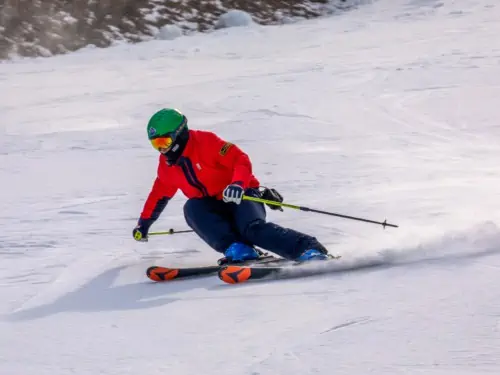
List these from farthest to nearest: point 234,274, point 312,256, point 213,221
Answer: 1. point 213,221
2. point 312,256
3. point 234,274

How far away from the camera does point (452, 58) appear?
16.5 m

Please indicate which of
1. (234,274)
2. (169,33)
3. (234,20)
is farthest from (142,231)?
(234,20)

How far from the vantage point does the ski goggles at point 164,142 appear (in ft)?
16.6

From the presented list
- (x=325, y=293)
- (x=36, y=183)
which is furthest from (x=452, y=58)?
(x=325, y=293)

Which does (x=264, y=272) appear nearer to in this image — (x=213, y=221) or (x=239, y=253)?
(x=239, y=253)

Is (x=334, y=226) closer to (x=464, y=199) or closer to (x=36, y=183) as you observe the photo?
(x=464, y=199)

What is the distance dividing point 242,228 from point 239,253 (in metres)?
0.16

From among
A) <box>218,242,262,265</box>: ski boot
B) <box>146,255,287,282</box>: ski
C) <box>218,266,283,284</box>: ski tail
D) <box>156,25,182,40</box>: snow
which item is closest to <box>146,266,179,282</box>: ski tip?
<box>146,255,287,282</box>: ski

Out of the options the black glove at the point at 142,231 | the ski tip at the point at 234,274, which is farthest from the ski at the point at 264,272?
the black glove at the point at 142,231

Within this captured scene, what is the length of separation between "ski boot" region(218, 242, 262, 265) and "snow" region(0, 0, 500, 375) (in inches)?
16.3

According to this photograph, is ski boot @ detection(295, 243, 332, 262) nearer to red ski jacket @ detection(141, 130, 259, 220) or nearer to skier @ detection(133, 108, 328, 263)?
skier @ detection(133, 108, 328, 263)

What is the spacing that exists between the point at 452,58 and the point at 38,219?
1146cm

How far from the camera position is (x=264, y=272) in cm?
466

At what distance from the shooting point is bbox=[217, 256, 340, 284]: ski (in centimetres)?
459
